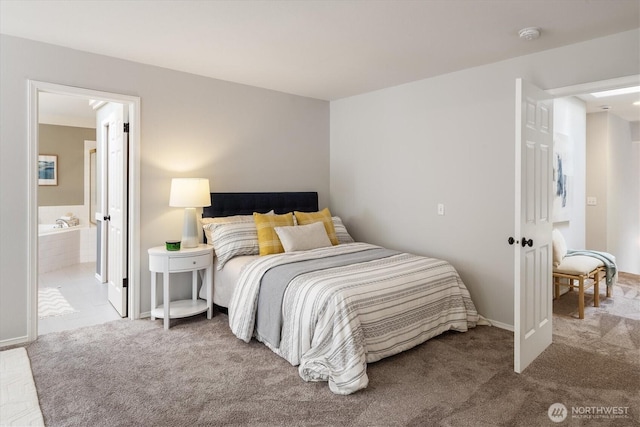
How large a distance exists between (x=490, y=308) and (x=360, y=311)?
163cm

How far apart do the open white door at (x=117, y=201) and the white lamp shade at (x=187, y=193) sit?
1.75 ft

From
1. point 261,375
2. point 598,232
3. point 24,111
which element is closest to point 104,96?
point 24,111

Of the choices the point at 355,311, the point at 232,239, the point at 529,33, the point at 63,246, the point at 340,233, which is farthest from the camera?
the point at 63,246

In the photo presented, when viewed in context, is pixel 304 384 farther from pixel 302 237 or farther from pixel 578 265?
pixel 578 265

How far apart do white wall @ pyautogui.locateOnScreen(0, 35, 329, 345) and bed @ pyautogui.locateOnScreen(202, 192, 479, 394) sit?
0.47 metres

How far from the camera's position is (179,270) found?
11.3 feet

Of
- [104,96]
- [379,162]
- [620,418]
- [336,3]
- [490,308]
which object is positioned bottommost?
[620,418]

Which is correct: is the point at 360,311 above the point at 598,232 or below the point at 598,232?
below

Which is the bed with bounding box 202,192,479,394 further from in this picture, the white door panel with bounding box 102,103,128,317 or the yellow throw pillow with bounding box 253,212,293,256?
the white door panel with bounding box 102,103,128,317

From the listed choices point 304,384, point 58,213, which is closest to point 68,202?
point 58,213

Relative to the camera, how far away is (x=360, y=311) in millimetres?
2639

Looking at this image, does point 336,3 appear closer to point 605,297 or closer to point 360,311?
point 360,311

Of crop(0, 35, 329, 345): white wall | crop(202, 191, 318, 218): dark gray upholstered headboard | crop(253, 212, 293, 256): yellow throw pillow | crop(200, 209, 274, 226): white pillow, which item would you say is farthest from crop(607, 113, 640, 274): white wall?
crop(200, 209, 274, 226): white pillow

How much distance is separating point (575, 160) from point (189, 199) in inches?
196
